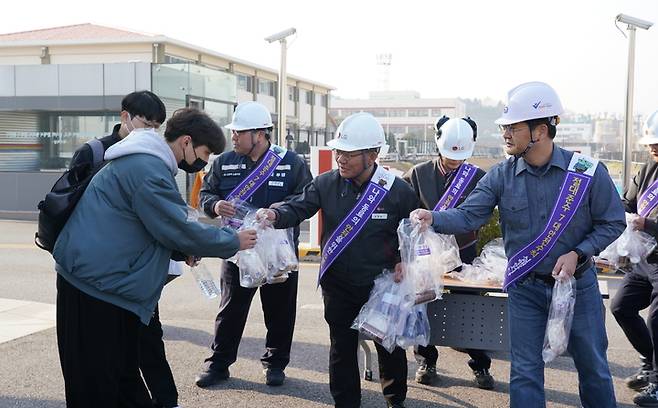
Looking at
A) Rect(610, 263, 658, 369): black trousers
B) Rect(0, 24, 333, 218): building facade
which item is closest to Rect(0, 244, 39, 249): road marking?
Rect(0, 24, 333, 218): building facade

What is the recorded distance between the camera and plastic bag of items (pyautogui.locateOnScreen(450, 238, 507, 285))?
4789 mm

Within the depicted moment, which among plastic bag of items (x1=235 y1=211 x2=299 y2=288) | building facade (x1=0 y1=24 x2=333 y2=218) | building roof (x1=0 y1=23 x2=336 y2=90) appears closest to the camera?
plastic bag of items (x1=235 y1=211 x2=299 y2=288)

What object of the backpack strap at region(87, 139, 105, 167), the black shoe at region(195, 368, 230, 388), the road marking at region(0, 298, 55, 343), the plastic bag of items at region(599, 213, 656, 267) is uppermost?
the backpack strap at region(87, 139, 105, 167)

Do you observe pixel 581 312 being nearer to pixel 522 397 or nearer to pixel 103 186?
pixel 522 397

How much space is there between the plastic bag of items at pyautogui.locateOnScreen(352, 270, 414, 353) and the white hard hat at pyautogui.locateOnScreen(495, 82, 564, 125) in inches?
48.6

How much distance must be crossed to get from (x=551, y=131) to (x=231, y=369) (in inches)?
124

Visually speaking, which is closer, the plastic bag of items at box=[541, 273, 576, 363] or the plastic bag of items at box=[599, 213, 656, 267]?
the plastic bag of items at box=[541, 273, 576, 363]

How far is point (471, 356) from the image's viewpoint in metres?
5.35

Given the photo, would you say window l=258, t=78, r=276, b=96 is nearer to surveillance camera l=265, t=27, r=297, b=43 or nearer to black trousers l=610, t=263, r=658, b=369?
surveillance camera l=265, t=27, r=297, b=43

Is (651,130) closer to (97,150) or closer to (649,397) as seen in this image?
(649,397)

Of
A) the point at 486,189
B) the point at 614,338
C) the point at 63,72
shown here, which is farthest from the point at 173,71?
the point at 486,189

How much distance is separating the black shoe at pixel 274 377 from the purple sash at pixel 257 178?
1283 millimetres

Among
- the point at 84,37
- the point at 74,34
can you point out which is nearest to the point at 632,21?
the point at 84,37

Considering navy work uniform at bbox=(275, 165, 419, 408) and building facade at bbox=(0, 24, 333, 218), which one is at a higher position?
building facade at bbox=(0, 24, 333, 218)
